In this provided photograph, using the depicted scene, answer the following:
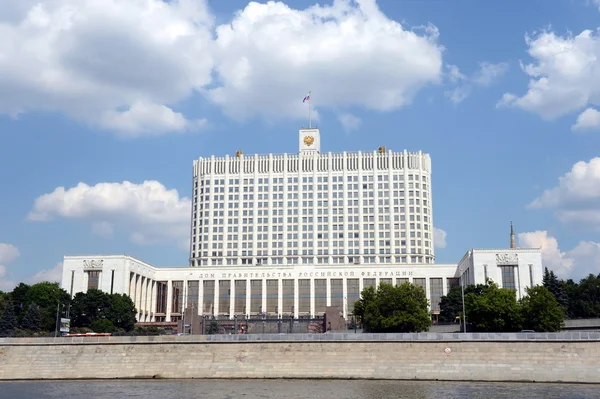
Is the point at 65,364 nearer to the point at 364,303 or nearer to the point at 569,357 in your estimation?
the point at 364,303

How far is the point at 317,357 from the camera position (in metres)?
78.5

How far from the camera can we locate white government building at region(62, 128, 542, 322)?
552 feet

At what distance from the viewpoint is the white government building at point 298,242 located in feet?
552

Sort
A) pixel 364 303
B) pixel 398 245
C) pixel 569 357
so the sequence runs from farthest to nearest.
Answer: pixel 398 245 → pixel 364 303 → pixel 569 357

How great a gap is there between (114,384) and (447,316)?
83.0m

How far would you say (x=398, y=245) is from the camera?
185 meters

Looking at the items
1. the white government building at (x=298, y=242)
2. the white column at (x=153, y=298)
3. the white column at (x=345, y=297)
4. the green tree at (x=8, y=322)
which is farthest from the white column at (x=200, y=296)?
the green tree at (x=8, y=322)

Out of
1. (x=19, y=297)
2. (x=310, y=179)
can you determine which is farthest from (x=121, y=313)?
(x=310, y=179)

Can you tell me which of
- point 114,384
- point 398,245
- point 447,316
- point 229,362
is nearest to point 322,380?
point 229,362

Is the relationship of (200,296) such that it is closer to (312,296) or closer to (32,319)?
(312,296)

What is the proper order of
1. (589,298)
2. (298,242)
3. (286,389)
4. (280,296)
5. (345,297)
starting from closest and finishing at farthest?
(286,389), (589,298), (345,297), (280,296), (298,242)

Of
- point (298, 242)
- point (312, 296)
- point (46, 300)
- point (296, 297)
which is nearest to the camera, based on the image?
point (46, 300)

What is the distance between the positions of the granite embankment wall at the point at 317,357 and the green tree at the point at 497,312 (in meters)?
27.0

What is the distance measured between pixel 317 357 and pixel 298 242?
110857 mm
